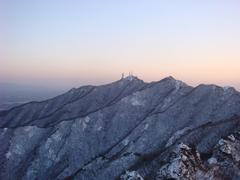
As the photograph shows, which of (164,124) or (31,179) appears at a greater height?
(164,124)

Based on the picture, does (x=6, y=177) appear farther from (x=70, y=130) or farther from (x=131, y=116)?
(x=131, y=116)

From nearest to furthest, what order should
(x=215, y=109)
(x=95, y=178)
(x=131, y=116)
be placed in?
(x=95, y=178)
(x=215, y=109)
(x=131, y=116)

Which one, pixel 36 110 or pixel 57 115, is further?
pixel 36 110

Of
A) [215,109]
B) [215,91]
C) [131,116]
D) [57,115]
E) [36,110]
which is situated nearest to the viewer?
[215,109]

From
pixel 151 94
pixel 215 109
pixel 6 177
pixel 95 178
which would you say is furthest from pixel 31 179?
pixel 215 109

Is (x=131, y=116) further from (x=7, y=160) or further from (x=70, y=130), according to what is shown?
(x=7, y=160)

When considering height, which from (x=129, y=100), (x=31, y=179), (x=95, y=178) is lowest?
(x=31, y=179)
